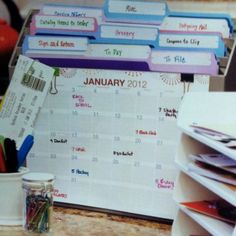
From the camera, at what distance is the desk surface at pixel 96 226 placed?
0.97m

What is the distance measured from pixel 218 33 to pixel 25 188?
531mm

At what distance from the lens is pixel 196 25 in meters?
1.02

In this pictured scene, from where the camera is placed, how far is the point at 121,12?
3.50ft

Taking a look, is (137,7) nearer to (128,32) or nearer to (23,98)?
(128,32)

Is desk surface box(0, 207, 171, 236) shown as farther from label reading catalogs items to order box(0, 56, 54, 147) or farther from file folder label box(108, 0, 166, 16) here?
file folder label box(108, 0, 166, 16)

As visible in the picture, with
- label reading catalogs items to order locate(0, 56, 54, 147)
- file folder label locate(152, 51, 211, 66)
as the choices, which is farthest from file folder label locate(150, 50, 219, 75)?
label reading catalogs items to order locate(0, 56, 54, 147)

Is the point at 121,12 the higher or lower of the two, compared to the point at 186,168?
higher

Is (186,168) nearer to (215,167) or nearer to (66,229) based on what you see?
(215,167)

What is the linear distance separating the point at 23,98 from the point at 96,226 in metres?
0.36

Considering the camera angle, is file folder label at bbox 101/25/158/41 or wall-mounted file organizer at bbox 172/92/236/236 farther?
file folder label at bbox 101/25/158/41

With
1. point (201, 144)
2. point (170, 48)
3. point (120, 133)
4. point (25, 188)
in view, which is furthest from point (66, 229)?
point (170, 48)

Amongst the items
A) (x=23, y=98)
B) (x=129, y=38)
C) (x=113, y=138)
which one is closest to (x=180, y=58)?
(x=129, y=38)

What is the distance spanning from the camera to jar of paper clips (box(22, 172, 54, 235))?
3.10 feet

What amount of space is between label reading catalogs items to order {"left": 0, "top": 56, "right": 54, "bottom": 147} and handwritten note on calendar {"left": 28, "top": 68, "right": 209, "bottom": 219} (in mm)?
22
